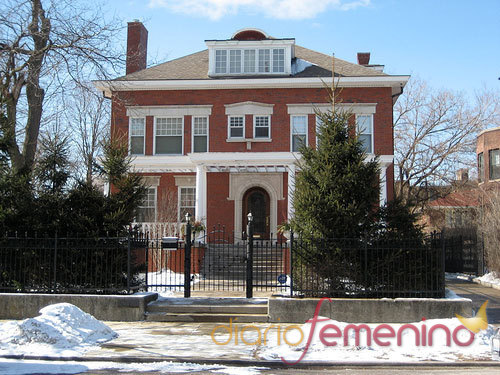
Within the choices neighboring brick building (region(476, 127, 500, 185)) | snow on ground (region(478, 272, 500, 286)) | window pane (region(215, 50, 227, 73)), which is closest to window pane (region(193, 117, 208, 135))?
window pane (region(215, 50, 227, 73))

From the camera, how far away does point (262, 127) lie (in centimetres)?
2312

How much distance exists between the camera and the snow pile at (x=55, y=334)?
28.0 ft

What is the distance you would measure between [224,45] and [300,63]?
3725mm

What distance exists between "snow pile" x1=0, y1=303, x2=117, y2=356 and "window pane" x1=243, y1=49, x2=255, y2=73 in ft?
53.7

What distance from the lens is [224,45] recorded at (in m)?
23.8

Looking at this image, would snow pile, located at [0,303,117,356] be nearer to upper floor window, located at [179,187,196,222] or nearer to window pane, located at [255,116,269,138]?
upper floor window, located at [179,187,196,222]

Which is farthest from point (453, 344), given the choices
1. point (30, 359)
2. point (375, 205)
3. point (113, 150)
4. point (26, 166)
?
point (26, 166)

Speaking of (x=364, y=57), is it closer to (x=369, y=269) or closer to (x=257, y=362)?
(x=369, y=269)

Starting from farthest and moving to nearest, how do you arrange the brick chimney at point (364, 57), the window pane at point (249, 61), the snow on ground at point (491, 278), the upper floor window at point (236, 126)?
1. the brick chimney at point (364, 57)
2. the window pane at point (249, 61)
3. the upper floor window at point (236, 126)
4. the snow on ground at point (491, 278)

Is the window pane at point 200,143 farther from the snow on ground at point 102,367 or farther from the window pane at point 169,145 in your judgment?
the snow on ground at point 102,367

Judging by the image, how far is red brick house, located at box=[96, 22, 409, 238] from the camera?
888 inches

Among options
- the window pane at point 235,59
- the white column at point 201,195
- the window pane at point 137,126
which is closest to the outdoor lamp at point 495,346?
the white column at point 201,195

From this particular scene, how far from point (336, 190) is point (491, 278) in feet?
38.1

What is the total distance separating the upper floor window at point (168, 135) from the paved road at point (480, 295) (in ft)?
43.2
